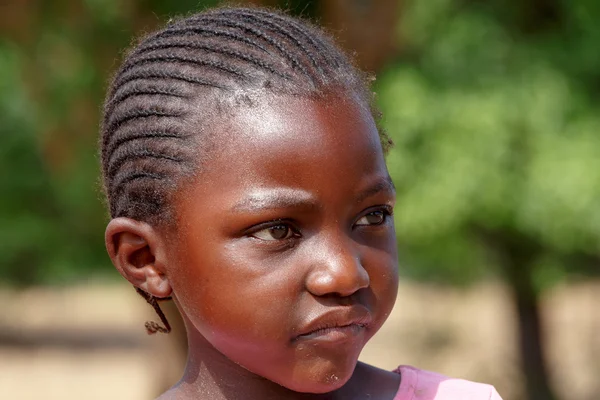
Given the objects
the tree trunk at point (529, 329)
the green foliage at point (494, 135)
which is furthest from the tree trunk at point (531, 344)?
the green foliage at point (494, 135)

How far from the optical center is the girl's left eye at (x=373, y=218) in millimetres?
2005

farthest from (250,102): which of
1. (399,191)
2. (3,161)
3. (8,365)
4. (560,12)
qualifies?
(8,365)

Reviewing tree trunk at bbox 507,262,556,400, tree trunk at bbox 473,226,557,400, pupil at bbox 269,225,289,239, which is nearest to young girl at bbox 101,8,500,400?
pupil at bbox 269,225,289,239

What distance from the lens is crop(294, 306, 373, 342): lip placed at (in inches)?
75.4

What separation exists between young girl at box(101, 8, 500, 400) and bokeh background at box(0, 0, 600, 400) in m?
2.33

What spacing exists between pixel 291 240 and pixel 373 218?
20 cm

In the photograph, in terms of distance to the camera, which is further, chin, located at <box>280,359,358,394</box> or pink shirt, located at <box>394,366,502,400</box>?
pink shirt, located at <box>394,366,502,400</box>

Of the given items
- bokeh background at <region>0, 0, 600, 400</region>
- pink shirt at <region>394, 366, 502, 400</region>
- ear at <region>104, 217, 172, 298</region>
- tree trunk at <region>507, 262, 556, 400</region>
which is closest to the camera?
ear at <region>104, 217, 172, 298</region>

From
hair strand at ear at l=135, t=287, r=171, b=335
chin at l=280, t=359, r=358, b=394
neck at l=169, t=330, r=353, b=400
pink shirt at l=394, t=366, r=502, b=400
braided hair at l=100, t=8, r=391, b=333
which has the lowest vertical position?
chin at l=280, t=359, r=358, b=394

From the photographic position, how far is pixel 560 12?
8195 millimetres

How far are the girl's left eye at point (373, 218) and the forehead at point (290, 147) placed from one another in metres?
0.09

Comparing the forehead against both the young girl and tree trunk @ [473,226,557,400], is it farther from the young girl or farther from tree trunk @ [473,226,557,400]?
tree trunk @ [473,226,557,400]

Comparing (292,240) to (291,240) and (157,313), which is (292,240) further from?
(157,313)

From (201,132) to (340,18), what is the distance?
282 centimetres
